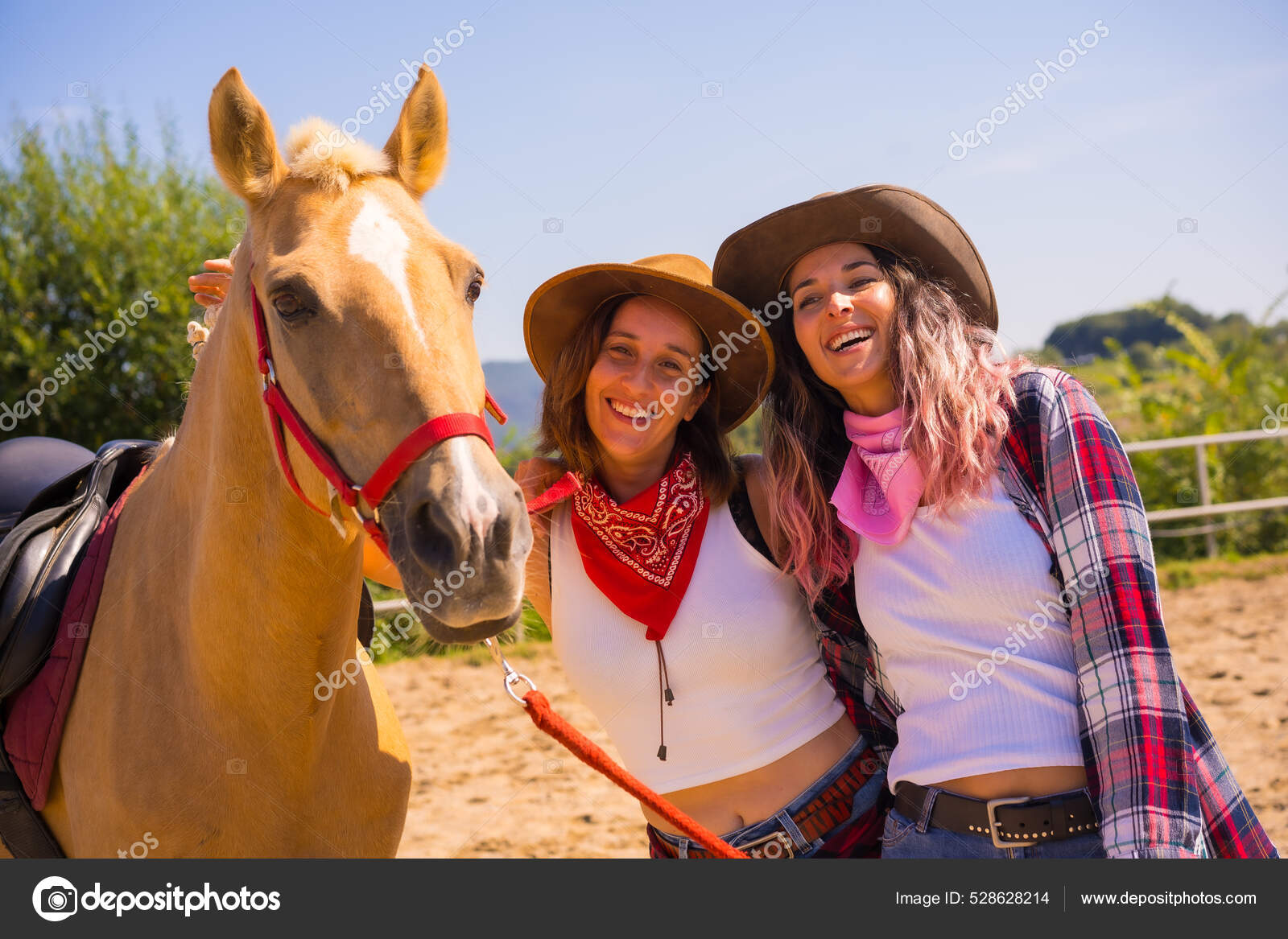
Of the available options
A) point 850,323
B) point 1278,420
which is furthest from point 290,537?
point 1278,420

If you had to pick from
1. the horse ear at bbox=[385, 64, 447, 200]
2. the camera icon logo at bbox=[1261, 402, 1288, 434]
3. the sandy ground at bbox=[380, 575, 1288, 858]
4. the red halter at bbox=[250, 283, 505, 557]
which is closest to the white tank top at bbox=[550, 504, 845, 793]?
the red halter at bbox=[250, 283, 505, 557]

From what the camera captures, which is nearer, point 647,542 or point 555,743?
point 647,542

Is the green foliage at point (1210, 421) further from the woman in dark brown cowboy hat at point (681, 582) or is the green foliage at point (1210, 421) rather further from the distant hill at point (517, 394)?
the woman in dark brown cowboy hat at point (681, 582)

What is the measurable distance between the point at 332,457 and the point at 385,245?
0.43 meters

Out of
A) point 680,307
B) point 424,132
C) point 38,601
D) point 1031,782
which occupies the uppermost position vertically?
point 424,132

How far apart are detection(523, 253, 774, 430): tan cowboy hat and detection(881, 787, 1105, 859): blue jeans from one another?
121cm

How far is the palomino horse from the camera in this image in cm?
149

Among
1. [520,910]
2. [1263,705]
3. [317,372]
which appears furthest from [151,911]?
[1263,705]

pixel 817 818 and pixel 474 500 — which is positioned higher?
pixel 474 500

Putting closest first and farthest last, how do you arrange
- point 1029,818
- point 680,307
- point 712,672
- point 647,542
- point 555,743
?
point 1029,818
point 712,672
point 647,542
point 680,307
point 555,743

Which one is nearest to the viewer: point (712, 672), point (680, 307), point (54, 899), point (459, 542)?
point (459, 542)

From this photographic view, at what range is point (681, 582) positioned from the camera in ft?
7.30

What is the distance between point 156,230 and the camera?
351 inches

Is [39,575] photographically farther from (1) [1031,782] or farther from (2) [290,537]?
(1) [1031,782]
